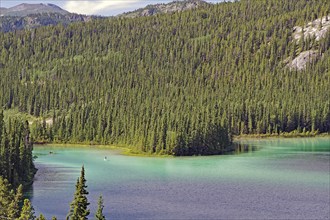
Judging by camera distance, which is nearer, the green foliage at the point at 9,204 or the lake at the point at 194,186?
the green foliage at the point at 9,204

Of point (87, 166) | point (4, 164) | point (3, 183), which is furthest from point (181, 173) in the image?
point (3, 183)

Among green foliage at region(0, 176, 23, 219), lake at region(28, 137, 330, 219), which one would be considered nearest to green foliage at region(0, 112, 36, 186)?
lake at region(28, 137, 330, 219)

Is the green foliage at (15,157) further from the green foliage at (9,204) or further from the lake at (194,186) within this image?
the green foliage at (9,204)

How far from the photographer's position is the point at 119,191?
117 meters

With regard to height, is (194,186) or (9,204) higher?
(9,204)

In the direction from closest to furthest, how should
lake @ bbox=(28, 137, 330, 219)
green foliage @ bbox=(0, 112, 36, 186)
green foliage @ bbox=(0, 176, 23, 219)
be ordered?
green foliage @ bbox=(0, 176, 23, 219) → lake @ bbox=(28, 137, 330, 219) → green foliage @ bbox=(0, 112, 36, 186)

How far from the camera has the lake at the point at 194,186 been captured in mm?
98312

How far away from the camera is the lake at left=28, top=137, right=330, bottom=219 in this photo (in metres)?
98.3

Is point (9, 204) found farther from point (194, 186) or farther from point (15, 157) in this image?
point (194, 186)

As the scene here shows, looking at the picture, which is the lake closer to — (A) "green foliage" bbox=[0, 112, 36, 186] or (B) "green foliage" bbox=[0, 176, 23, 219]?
(A) "green foliage" bbox=[0, 112, 36, 186]

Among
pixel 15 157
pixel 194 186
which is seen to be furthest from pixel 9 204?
pixel 194 186

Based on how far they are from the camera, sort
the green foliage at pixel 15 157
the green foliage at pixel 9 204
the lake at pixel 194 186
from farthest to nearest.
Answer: the green foliage at pixel 15 157
the lake at pixel 194 186
the green foliage at pixel 9 204

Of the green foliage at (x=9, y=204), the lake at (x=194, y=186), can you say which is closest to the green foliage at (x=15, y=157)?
the lake at (x=194, y=186)

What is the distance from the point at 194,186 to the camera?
124 metres
